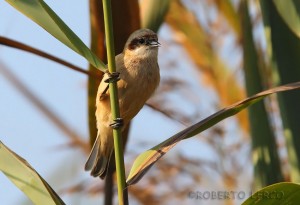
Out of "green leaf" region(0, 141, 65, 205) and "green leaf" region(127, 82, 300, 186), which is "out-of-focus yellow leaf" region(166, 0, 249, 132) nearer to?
"green leaf" region(127, 82, 300, 186)

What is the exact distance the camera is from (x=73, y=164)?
245 centimetres

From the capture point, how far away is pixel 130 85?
230 cm

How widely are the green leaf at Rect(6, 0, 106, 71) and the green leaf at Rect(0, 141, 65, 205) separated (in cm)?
28

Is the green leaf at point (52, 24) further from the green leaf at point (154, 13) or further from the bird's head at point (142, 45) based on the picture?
the bird's head at point (142, 45)

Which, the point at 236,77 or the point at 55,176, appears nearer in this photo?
the point at 55,176

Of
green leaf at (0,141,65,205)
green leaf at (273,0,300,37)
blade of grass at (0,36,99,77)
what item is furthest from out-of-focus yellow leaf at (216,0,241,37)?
green leaf at (0,141,65,205)

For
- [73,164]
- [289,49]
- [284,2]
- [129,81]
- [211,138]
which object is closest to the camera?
[284,2]

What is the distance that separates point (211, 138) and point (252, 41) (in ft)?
2.10

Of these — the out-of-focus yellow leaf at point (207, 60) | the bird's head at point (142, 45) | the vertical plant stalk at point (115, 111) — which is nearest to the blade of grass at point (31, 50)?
the vertical plant stalk at point (115, 111)

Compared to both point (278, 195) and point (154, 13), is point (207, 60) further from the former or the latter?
point (278, 195)

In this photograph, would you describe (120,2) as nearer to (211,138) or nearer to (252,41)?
(252,41)

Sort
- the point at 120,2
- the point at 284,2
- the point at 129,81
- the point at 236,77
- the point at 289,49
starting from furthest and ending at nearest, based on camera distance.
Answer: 1. the point at 236,77
2. the point at 129,81
3. the point at 120,2
4. the point at 289,49
5. the point at 284,2

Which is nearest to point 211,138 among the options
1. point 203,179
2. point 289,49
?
point 203,179

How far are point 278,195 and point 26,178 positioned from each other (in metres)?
0.56
